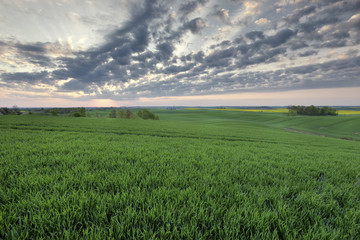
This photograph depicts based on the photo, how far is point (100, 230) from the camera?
1658mm

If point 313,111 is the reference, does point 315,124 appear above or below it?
below

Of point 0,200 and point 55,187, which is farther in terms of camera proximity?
point 55,187

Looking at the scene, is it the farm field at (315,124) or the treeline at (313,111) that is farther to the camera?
the treeline at (313,111)

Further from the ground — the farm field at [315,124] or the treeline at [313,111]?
the treeline at [313,111]

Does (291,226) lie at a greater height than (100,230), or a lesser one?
lesser

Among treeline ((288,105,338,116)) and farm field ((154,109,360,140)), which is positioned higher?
treeline ((288,105,338,116))

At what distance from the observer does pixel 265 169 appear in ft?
13.5

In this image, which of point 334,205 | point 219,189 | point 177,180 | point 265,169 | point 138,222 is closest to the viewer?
point 138,222

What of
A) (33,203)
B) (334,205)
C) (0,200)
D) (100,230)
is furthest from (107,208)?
(334,205)

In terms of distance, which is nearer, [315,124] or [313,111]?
[315,124]

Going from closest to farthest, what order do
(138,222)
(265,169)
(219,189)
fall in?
(138,222)
(219,189)
(265,169)

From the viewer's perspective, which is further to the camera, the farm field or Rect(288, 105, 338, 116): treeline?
→ Rect(288, 105, 338, 116): treeline

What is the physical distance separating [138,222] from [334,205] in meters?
3.37

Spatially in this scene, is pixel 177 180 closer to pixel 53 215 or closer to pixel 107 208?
pixel 107 208
